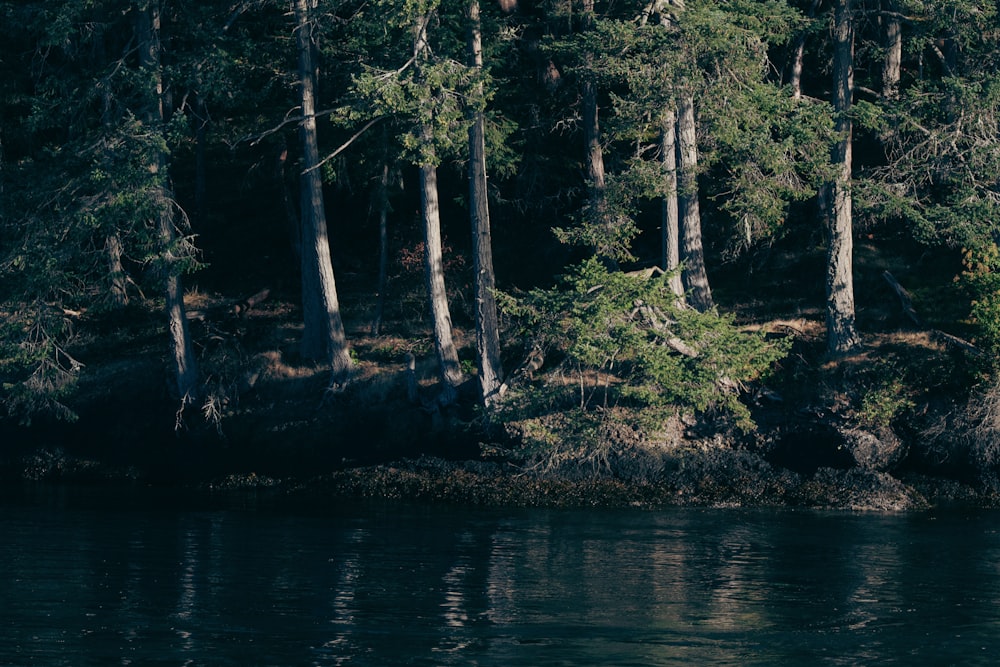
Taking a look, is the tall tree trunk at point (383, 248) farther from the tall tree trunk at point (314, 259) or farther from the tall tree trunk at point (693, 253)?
the tall tree trunk at point (693, 253)

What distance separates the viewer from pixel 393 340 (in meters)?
34.2

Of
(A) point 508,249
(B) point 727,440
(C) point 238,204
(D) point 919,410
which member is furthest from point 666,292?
(C) point 238,204

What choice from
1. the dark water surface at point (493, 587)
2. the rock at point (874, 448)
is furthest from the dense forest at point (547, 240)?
the dark water surface at point (493, 587)

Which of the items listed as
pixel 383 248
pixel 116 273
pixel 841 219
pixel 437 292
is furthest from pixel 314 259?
pixel 841 219

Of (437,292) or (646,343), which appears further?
(437,292)

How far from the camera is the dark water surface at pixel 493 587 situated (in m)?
15.6

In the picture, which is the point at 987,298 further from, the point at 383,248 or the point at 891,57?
the point at 383,248

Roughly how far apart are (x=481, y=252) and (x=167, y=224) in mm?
8018

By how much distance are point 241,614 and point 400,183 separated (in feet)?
63.8

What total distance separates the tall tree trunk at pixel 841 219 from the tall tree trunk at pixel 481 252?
7436 millimetres

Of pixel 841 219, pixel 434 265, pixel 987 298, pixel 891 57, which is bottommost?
pixel 987 298

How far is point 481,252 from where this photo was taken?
30734mm

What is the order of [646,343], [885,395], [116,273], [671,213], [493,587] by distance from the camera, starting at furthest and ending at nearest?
[116,273] → [671,213] → [885,395] → [646,343] → [493,587]

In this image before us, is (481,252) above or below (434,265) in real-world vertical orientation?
above
